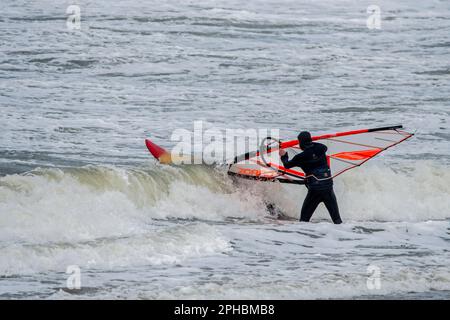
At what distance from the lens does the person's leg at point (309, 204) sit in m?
12.9

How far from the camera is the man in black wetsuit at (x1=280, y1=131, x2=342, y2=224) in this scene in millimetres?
12602

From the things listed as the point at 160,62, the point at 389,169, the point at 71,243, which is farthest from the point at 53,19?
the point at 71,243

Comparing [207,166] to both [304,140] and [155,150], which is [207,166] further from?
[304,140]

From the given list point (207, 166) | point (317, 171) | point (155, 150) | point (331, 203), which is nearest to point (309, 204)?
point (331, 203)

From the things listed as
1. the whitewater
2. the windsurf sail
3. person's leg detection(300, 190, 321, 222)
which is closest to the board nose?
the whitewater

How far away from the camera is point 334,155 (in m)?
14.0

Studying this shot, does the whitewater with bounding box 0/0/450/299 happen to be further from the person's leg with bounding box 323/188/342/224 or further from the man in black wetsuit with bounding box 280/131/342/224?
the man in black wetsuit with bounding box 280/131/342/224

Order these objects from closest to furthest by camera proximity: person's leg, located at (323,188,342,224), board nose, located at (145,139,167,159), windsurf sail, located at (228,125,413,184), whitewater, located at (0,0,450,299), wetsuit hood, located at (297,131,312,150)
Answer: whitewater, located at (0,0,450,299), wetsuit hood, located at (297,131,312,150), person's leg, located at (323,188,342,224), windsurf sail, located at (228,125,413,184), board nose, located at (145,139,167,159)

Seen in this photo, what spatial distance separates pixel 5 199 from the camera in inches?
497

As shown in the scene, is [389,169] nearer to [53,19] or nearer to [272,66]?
[272,66]

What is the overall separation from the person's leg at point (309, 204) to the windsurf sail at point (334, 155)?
82 cm

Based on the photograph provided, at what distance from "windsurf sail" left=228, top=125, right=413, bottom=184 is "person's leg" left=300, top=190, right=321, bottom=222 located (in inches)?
32.4

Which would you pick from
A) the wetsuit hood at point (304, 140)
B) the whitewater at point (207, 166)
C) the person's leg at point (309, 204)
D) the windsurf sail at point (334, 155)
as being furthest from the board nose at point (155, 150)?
the wetsuit hood at point (304, 140)

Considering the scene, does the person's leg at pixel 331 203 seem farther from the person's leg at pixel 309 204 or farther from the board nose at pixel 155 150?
the board nose at pixel 155 150
